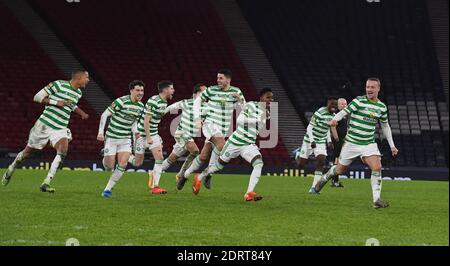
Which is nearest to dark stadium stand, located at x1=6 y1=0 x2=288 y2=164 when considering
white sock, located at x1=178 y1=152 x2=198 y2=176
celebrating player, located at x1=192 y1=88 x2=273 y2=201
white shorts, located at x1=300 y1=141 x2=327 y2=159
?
white shorts, located at x1=300 y1=141 x2=327 y2=159

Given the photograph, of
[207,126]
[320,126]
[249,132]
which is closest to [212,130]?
[207,126]

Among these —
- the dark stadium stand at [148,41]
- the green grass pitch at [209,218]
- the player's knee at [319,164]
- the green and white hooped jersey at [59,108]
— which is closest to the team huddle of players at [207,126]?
the green and white hooped jersey at [59,108]

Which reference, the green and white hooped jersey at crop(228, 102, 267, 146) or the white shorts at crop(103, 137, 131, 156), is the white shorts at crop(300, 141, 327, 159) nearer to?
the green and white hooped jersey at crop(228, 102, 267, 146)

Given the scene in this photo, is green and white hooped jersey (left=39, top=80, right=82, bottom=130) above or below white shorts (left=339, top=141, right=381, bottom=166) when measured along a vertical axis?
above

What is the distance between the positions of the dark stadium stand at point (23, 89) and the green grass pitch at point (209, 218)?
45.2 feet

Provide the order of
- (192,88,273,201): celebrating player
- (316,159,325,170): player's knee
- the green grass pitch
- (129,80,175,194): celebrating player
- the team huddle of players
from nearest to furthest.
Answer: the green grass pitch < the team huddle of players < (192,88,273,201): celebrating player < (129,80,175,194): celebrating player < (316,159,325,170): player's knee

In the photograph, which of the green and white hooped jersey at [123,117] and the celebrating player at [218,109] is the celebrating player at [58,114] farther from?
the celebrating player at [218,109]

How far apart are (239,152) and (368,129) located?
2.16 m

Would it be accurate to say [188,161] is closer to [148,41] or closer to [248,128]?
[248,128]

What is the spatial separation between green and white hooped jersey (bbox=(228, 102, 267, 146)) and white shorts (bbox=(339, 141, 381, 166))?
1466 millimetres

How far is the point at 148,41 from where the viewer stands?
3644 cm

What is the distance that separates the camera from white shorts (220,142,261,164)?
14.3m

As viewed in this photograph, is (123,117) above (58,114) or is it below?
below

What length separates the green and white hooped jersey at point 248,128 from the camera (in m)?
14.4
